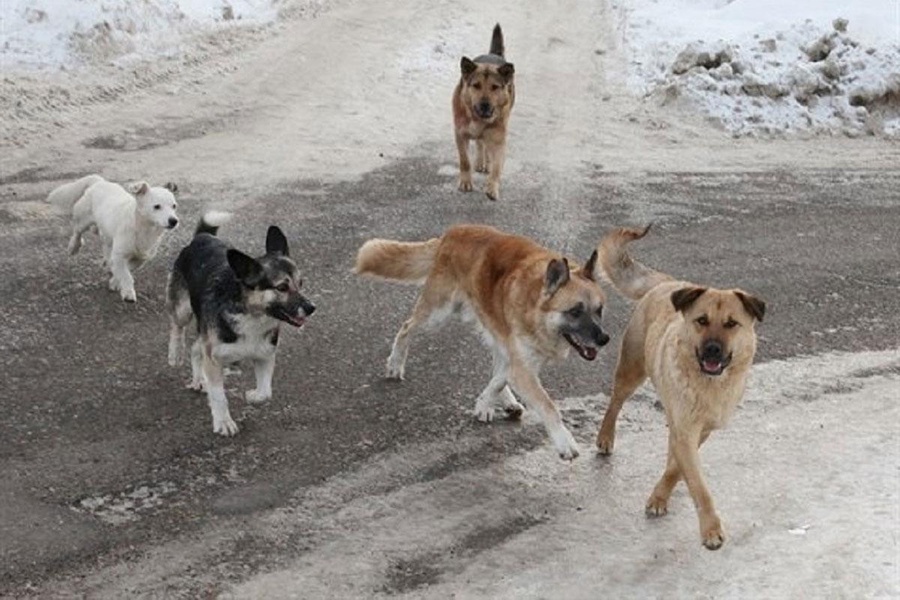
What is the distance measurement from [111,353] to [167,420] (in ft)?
4.18

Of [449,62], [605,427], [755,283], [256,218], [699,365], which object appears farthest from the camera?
[449,62]

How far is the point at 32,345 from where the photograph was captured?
34.1ft

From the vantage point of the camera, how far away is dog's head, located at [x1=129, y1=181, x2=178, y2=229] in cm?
1112

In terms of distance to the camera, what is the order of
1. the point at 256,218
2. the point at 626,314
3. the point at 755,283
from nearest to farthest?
the point at 626,314
the point at 755,283
the point at 256,218

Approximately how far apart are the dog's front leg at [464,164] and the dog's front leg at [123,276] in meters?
4.75

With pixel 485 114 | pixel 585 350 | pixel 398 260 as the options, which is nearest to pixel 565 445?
pixel 585 350

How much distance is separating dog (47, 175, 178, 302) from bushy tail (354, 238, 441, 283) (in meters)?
1.83

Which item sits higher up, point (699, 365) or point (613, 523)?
point (699, 365)

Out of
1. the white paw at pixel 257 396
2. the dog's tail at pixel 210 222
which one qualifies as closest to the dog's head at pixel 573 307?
the white paw at pixel 257 396

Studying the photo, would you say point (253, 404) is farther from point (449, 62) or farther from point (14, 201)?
point (449, 62)

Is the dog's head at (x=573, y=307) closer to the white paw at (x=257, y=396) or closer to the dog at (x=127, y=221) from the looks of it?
the white paw at (x=257, y=396)

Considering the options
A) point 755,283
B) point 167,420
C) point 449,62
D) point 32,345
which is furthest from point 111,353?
→ point 449,62

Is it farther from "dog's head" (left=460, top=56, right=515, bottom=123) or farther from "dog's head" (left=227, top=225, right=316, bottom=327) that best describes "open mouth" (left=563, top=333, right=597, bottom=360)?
"dog's head" (left=460, top=56, right=515, bottom=123)

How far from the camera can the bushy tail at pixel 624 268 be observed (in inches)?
360
